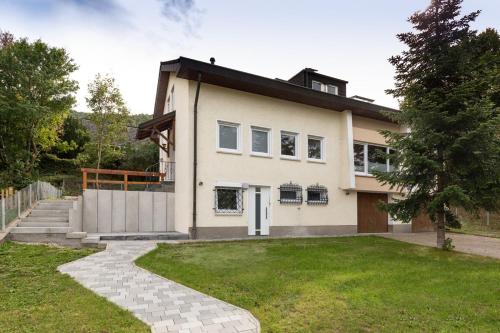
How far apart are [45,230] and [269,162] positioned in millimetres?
8379

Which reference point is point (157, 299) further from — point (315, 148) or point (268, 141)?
point (315, 148)

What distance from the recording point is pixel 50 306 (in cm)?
502

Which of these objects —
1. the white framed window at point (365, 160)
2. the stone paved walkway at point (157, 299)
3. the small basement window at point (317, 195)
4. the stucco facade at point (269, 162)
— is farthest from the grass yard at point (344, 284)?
the white framed window at point (365, 160)

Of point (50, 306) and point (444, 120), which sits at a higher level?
point (444, 120)

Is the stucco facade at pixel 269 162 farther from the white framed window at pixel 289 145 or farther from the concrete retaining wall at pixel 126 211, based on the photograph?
the concrete retaining wall at pixel 126 211

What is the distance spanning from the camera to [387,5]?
40.3ft

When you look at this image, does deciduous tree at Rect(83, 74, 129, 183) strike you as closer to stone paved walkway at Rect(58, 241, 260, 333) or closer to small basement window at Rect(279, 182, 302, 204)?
small basement window at Rect(279, 182, 302, 204)

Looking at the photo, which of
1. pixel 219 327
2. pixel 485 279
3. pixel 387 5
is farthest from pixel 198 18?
pixel 485 279

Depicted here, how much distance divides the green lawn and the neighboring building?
6.04 metres

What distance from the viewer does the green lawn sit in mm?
4324

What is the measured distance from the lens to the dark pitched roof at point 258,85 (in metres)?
12.4

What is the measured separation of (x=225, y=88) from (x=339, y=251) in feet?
24.6

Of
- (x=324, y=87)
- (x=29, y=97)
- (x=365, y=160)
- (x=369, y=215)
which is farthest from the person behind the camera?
(x=29, y=97)

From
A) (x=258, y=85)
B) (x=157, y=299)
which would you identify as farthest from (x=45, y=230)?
(x=258, y=85)
